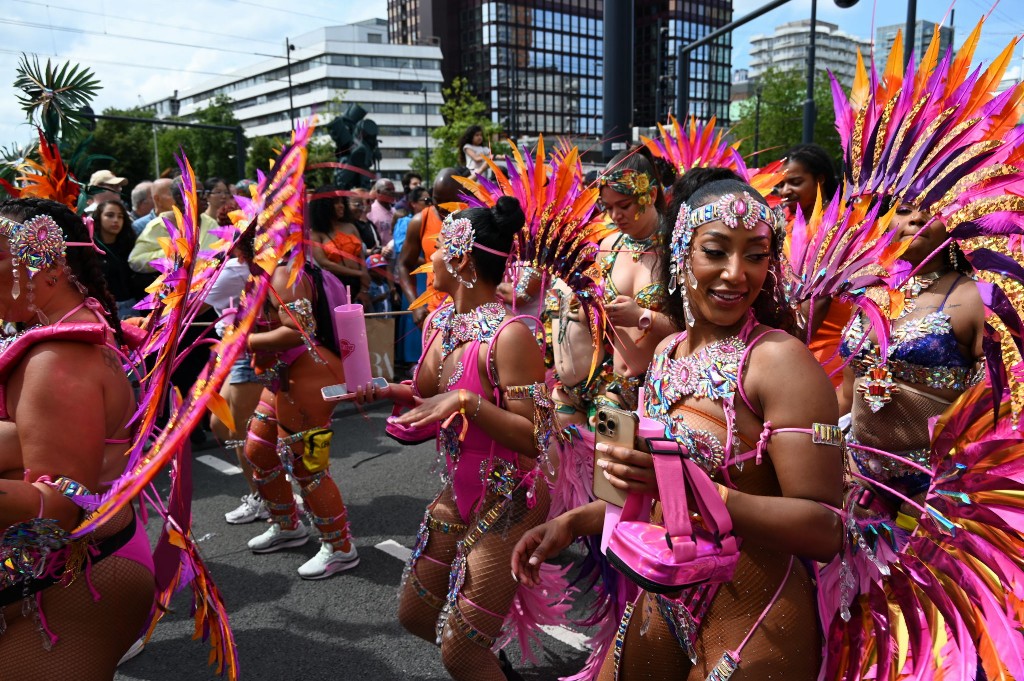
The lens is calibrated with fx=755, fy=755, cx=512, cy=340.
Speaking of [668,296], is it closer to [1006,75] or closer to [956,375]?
[1006,75]

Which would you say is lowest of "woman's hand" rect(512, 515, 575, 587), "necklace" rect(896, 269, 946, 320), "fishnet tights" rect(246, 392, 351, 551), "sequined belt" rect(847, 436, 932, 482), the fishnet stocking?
"fishnet tights" rect(246, 392, 351, 551)

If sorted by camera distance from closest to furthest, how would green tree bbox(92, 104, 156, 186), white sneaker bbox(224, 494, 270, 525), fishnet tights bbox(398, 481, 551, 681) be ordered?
fishnet tights bbox(398, 481, 551, 681) → white sneaker bbox(224, 494, 270, 525) → green tree bbox(92, 104, 156, 186)

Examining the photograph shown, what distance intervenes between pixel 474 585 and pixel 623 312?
1140 millimetres

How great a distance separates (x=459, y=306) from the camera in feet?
9.25

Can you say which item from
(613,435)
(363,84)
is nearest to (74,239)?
(613,435)

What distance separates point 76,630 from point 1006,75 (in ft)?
9.36

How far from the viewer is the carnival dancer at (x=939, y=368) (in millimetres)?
1697

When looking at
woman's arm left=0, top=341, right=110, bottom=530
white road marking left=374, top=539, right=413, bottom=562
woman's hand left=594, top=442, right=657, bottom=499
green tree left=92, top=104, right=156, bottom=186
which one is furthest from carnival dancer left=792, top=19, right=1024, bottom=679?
green tree left=92, top=104, right=156, bottom=186

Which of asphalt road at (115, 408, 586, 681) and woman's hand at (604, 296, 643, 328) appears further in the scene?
asphalt road at (115, 408, 586, 681)

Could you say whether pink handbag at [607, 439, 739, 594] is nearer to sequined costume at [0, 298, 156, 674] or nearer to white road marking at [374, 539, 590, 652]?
sequined costume at [0, 298, 156, 674]

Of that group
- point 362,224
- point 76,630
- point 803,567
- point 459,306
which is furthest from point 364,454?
point 803,567

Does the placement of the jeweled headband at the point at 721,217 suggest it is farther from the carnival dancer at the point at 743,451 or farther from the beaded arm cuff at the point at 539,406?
the beaded arm cuff at the point at 539,406

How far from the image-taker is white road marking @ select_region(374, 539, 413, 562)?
4266 millimetres

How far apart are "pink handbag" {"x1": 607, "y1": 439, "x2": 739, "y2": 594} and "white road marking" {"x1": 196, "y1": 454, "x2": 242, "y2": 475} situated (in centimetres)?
502
